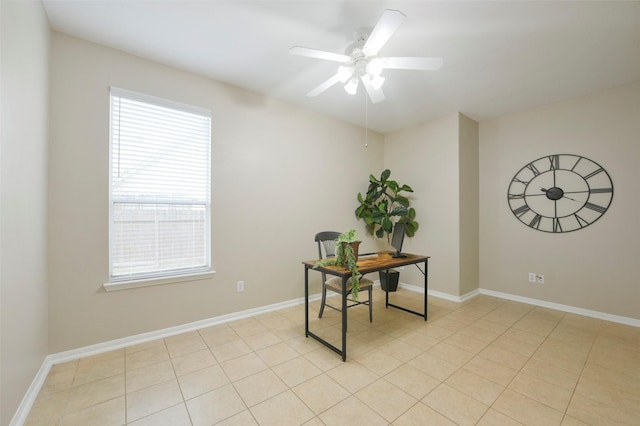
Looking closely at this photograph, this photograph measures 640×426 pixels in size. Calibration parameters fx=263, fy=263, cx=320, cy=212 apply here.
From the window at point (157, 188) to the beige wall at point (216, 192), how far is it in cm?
9

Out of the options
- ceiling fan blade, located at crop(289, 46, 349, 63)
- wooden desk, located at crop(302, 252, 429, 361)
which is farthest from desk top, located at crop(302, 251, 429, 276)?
ceiling fan blade, located at crop(289, 46, 349, 63)

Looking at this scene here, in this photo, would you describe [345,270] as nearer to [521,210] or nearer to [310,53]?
[310,53]

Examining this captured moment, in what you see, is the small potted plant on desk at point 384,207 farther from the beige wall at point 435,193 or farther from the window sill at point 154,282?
the window sill at point 154,282

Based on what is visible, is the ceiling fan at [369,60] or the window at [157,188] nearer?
the ceiling fan at [369,60]

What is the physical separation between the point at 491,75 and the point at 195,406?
4.00 metres

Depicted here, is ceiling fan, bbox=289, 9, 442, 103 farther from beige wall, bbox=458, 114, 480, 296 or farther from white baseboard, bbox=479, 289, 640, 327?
white baseboard, bbox=479, 289, 640, 327

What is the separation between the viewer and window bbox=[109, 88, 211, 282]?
245 centimetres

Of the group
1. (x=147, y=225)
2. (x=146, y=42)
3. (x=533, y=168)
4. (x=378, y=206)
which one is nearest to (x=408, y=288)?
(x=378, y=206)

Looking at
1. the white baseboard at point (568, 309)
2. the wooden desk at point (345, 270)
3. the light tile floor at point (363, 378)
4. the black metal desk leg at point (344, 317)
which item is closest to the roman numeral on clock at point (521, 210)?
the white baseboard at point (568, 309)

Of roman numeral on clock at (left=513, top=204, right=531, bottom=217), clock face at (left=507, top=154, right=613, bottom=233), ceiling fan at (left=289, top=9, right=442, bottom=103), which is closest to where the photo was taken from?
ceiling fan at (left=289, top=9, right=442, bottom=103)

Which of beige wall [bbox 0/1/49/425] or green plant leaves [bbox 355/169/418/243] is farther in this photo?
green plant leaves [bbox 355/169/418/243]

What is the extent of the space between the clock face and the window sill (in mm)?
4304

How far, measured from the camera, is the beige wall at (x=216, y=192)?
2.23m

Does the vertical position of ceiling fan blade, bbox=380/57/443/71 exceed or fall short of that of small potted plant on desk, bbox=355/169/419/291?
it exceeds it
